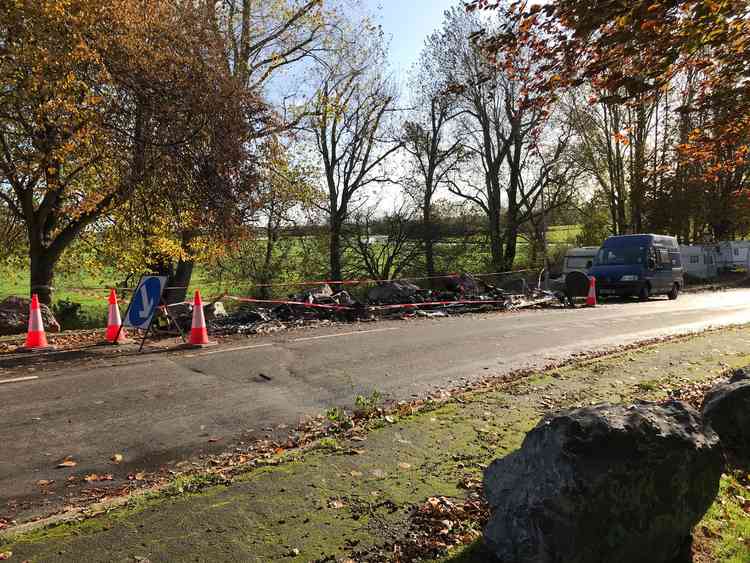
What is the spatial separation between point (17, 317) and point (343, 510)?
11.1m

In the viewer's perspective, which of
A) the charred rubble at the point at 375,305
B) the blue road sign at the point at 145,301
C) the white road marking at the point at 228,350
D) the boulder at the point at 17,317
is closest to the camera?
the white road marking at the point at 228,350

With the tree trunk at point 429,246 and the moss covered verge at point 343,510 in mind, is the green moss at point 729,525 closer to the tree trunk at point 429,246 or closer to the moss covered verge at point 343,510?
the moss covered verge at point 343,510

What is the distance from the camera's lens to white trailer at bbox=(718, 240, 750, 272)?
38.5 m

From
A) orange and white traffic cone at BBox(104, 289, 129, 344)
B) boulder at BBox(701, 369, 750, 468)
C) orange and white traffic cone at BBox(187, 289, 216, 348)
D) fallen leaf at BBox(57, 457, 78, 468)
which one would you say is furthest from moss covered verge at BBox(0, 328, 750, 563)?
orange and white traffic cone at BBox(104, 289, 129, 344)

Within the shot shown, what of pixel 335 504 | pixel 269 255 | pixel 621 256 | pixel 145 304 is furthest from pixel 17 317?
pixel 621 256

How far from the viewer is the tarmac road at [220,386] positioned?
4824mm

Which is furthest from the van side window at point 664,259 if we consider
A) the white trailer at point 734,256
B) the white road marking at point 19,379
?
the white road marking at point 19,379

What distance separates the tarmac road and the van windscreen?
917cm

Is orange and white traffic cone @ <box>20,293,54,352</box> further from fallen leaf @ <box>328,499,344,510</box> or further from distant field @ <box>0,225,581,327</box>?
fallen leaf @ <box>328,499,344,510</box>

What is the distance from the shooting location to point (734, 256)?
38.7 metres

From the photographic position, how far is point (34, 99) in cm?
1108

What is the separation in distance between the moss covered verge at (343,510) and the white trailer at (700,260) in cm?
3300

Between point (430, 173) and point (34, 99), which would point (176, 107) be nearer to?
point (34, 99)

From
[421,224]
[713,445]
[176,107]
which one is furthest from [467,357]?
[421,224]
